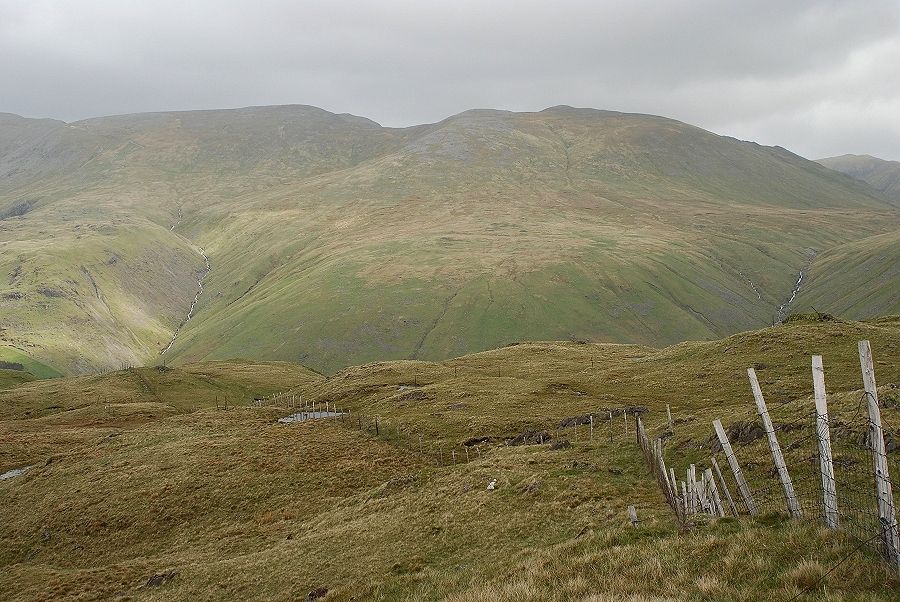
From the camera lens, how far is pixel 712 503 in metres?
18.2

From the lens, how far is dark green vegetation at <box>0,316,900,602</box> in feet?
45.3

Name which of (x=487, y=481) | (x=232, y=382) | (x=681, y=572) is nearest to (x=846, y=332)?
(x=487, y=481)

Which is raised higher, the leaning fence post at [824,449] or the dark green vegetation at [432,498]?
the leaning fence post at [824,449]

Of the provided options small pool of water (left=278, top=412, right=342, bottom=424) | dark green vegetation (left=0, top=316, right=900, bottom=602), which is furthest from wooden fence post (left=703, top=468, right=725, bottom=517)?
small pool of water (left=278, top=412, right=342, bottom=424)

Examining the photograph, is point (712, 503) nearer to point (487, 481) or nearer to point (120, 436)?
point (487, 481)

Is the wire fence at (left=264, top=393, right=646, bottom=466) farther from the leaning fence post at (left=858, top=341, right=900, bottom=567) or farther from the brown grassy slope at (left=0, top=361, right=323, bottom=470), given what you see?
the brown grassy slope at (left=0, top=361, right=323, bottom=470)

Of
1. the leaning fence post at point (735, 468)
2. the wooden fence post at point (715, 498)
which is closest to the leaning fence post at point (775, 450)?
the leaning fence post at point (735, 468)

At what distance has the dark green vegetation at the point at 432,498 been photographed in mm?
13805

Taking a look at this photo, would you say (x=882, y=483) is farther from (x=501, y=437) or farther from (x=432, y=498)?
(x=501, y=437)

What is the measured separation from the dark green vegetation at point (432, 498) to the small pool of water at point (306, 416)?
13.0ft

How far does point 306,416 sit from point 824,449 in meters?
80.0

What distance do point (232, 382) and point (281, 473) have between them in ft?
281

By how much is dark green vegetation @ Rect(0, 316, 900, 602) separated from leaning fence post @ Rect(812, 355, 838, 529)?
0.57m

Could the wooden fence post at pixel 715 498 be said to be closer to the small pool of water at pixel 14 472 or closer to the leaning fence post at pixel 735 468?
the leaning fence post at pixel 735 468
